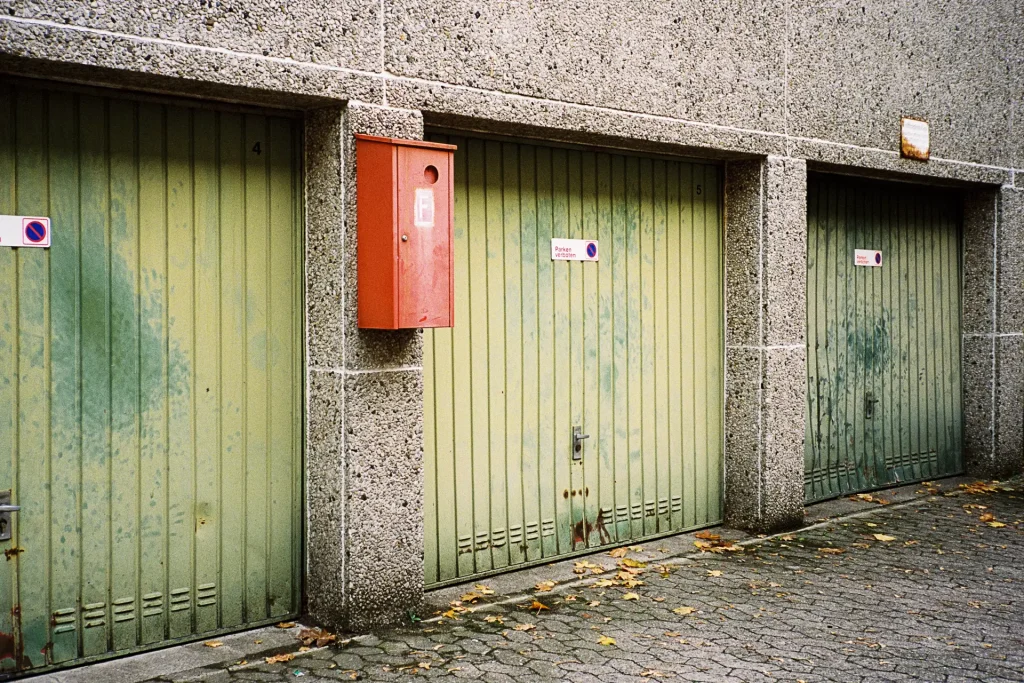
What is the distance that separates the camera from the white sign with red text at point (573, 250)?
6.58 m

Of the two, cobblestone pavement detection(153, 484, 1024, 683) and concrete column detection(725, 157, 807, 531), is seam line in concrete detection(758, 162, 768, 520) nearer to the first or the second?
concrete column detection(725, 157, 807, 531)

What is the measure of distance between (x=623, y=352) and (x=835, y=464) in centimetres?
277


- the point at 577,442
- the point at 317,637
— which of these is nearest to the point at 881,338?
the point at 577,442

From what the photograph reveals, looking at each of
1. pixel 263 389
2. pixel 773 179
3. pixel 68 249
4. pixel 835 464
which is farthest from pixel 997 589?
pixel 68 249

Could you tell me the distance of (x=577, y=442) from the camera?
6.74 meters

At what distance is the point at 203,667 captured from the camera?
4727 millimetres

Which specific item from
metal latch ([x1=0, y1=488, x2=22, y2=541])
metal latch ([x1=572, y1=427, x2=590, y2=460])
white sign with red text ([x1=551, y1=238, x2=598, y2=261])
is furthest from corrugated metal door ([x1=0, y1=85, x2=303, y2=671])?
metal latch ([x1=572, y1=427, x2=590, y2=460])

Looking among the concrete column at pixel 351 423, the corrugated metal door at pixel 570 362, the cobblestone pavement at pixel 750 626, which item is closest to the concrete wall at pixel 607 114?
the concrete column at pixel 351 423

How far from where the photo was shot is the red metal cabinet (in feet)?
16.3

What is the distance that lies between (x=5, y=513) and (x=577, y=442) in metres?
3.56

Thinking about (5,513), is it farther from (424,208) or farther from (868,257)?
(868,257)

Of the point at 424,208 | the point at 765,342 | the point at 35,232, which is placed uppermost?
the point at 424,208

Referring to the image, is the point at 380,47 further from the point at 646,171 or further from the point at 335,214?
the point at 646,171

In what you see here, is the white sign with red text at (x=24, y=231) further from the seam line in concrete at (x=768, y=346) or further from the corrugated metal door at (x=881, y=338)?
the corrugated metal door at (x=881, y=338)
